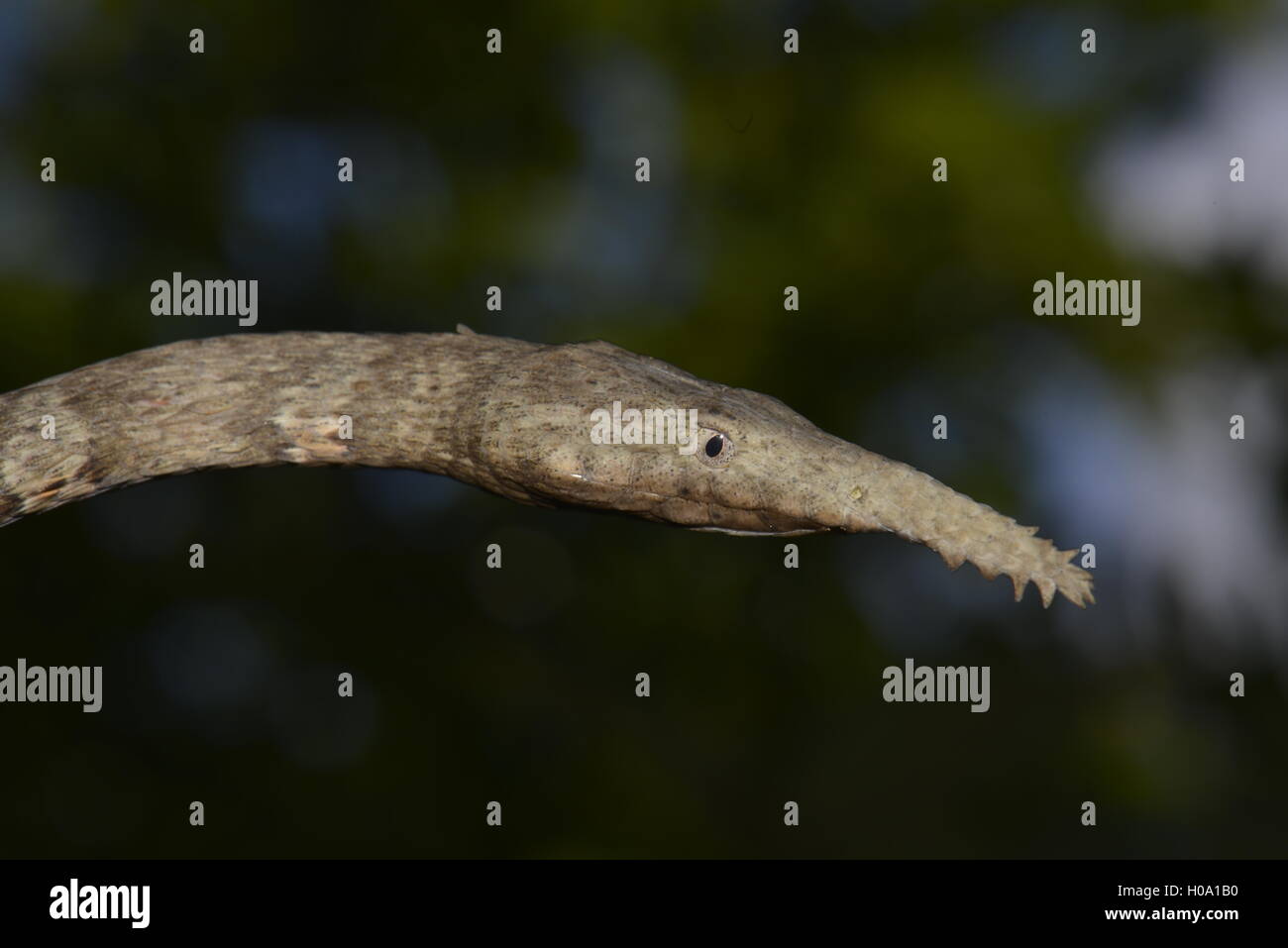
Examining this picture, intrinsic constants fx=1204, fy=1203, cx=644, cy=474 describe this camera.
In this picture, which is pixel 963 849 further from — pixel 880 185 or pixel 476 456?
pixel 476 456

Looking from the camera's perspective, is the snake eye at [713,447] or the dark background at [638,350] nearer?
the snake eye at [713,447]

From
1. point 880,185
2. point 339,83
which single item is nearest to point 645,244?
point 880,185

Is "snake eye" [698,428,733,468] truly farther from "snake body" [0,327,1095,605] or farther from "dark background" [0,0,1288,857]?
"dark background" [0,0,1288,857]

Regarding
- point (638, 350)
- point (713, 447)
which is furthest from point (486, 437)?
point (638, 350)

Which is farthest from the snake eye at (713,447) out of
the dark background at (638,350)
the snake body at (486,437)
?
the dark background at (638,350)

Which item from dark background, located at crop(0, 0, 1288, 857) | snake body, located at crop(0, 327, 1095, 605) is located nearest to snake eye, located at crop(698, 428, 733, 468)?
snake body, located at crop(0, 327, 1095, 605)

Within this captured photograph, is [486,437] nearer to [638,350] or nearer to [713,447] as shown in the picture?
[713,447]

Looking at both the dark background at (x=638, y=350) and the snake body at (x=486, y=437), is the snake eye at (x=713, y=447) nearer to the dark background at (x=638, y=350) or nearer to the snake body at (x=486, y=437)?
the snake body at (x=486, y=437)
